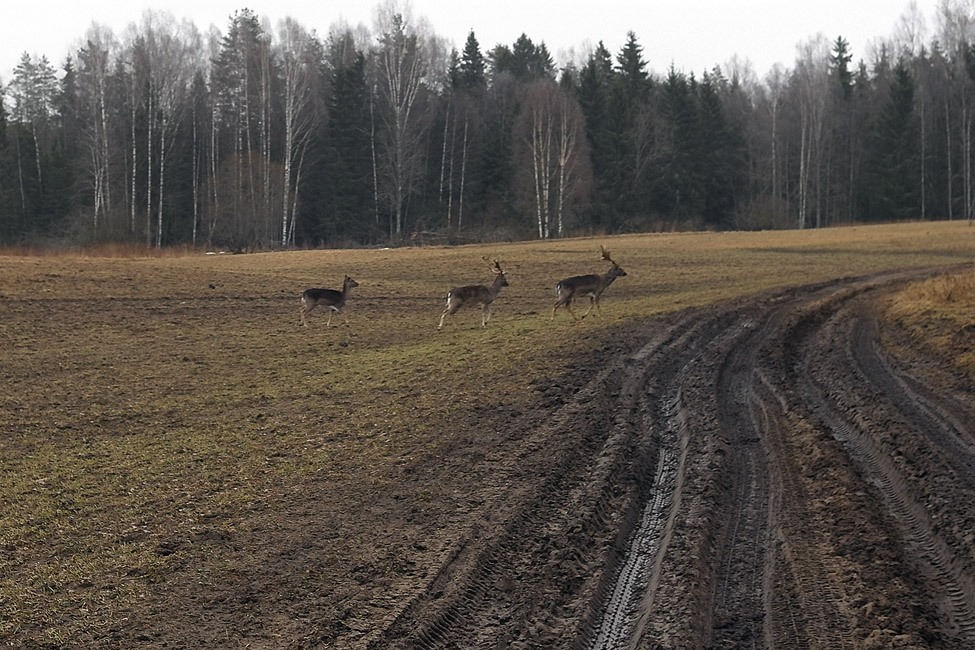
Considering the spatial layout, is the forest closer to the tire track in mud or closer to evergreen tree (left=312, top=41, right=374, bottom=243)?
evergreen tree (left=312, top=41, right=374, bottom=243)

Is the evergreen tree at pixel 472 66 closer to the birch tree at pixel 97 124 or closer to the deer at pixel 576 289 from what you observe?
the birch tree at pixel 97 124

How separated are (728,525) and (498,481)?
2719mm

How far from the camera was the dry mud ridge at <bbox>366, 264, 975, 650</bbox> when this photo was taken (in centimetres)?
641

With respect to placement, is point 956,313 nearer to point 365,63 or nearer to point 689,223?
point 689,223

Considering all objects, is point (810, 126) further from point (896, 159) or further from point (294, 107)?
point (294, 107)

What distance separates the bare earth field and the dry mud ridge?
1.3 inches

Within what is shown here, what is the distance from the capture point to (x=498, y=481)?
9945 millimetres

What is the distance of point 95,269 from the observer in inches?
1156

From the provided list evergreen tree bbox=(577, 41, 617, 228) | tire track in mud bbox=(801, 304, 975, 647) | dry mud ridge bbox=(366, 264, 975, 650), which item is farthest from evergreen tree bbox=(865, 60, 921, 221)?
dry mud ridge bbox=(366, 264, 975, 650)

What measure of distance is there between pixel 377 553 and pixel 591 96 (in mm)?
73592

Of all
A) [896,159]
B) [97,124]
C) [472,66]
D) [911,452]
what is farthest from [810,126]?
[911,452]

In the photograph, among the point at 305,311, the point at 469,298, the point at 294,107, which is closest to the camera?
the point at 469,298

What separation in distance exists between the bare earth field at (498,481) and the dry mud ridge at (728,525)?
0.03m

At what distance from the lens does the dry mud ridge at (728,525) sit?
6406 mm
